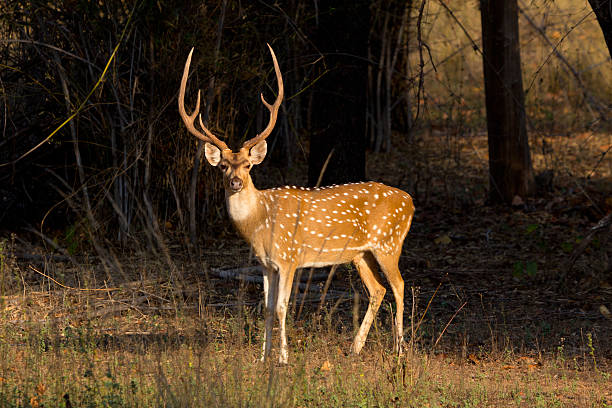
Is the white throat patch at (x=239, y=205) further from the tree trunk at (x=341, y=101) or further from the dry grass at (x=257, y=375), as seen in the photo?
the tree trunk at (x=341, y=101)

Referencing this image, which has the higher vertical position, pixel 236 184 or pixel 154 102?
pixel 154 102

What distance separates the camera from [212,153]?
598 cm

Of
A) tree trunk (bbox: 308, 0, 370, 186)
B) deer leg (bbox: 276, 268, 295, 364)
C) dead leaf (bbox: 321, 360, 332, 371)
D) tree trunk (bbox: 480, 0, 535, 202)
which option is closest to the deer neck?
deer leg (bbox: 276, 268, 295, 364)

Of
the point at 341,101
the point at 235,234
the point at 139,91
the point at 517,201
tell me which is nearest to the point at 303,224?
the point at 341,101

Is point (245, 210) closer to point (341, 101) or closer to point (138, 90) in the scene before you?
point (341, 101)

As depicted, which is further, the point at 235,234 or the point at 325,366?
the point at 235,234

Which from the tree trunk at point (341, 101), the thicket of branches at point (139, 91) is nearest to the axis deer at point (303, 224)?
the thicket of branches at point (139, 91)

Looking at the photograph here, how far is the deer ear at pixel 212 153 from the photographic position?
593 centimetres

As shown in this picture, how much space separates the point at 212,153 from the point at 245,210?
0.49 metres

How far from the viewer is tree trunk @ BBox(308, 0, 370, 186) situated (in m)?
9.05

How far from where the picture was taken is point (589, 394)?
5156 mm

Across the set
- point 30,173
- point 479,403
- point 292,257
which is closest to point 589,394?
point 479,403

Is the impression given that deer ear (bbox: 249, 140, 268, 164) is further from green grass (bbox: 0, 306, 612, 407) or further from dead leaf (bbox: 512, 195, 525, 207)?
dead leaf (bbox: 512, 195, 525, 207)

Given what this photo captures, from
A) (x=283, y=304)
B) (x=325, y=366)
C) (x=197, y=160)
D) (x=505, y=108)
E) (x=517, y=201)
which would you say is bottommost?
(x=325, y=366)
